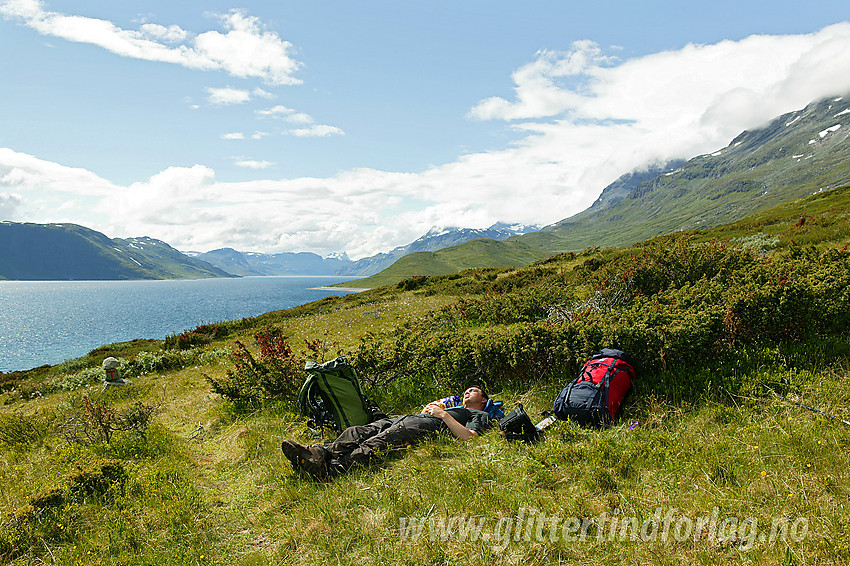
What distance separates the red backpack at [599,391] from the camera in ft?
18.8

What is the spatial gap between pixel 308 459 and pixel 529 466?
292cm

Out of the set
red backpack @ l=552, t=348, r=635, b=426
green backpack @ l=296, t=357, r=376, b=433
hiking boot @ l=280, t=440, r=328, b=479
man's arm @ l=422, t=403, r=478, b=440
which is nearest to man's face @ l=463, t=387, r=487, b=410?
man's arm @ l=422, t=403, r=478, b=440

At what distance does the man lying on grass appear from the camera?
532 cm

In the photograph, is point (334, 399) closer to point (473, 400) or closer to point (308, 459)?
point (308, 459)

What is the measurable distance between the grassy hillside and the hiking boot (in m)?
0.19

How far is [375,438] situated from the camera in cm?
570

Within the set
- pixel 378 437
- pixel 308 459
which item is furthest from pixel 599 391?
pixel 308 459

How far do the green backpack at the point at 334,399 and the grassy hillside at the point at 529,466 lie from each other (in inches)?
19.6

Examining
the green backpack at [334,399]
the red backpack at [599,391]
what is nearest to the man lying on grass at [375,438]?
the green backpack at [334,399]

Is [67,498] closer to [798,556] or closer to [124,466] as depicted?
[124,466]

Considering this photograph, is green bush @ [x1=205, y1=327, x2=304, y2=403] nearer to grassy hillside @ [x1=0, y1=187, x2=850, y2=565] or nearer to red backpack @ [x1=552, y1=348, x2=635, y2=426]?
grassy hillside @ [x1=0, y1=187, x2=850, y2=565]

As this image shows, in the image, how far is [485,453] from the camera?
17.4ft

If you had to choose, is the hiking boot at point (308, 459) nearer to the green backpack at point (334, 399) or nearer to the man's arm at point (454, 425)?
the green backpack at point (334, 399)

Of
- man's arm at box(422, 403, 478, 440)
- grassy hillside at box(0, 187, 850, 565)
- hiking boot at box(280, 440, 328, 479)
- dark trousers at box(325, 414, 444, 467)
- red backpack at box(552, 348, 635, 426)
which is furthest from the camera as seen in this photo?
man's arm at box(422, 403, 478, 440)
